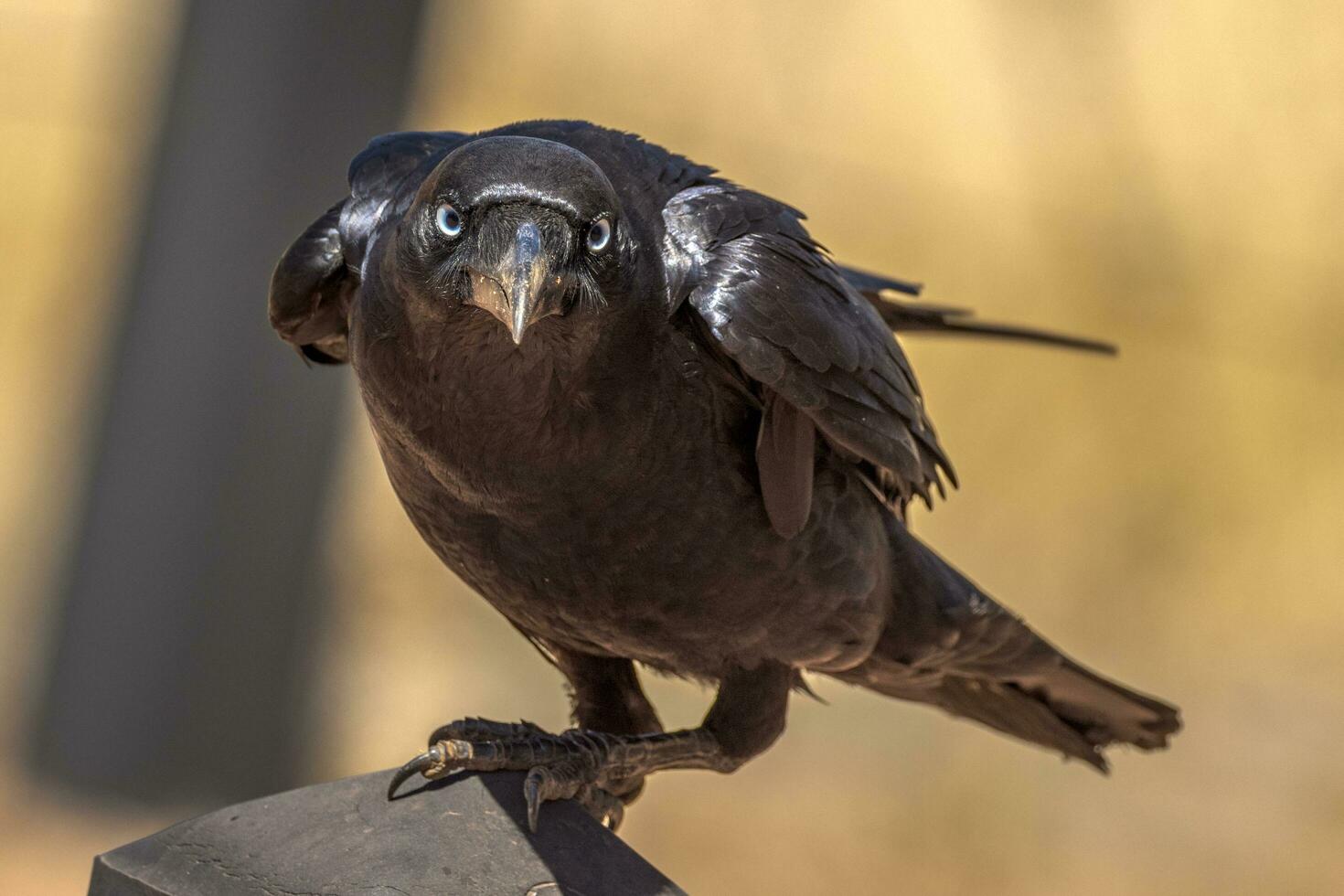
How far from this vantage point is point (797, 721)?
8.07 meters

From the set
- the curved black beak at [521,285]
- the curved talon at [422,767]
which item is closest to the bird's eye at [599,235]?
the curved black beak at [521,285]

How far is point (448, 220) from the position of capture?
2551mm

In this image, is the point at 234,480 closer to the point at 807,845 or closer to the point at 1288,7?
the point at 807,845

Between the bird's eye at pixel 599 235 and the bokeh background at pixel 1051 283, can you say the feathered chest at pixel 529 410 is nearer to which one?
the bird's eye at pixel 599 235

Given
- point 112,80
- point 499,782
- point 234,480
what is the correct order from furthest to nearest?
point 112,80
point 234,480
point 499,782

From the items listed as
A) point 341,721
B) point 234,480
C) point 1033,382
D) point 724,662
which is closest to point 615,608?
point 724,662

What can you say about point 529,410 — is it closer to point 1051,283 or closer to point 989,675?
point 989,675

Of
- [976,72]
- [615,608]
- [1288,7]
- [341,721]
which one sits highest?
[1288,7]

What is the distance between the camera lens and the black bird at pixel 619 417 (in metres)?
2.61

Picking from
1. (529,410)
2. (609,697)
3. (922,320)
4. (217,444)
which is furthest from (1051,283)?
(529,410)

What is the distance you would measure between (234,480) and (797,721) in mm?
3290

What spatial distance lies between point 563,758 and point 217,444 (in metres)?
3.65

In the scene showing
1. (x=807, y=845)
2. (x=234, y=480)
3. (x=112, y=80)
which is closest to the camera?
(x=234, y=480)

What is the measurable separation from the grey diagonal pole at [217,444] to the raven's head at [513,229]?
3561 mm
